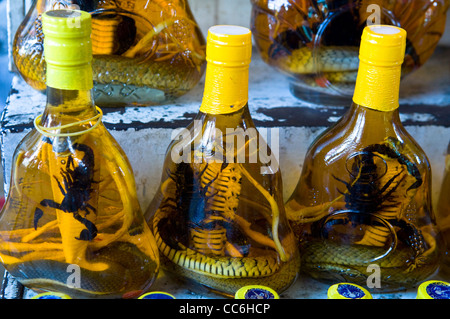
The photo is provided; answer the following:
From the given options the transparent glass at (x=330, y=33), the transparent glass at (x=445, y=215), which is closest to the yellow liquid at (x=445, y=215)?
the transparent glass at (x=445, y=215)

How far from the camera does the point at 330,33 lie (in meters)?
0.59

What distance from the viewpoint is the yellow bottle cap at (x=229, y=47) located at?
0.44 meters

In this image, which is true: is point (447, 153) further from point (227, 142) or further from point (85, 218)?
point (85, 218)

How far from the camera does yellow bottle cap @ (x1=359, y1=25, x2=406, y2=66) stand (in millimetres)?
458

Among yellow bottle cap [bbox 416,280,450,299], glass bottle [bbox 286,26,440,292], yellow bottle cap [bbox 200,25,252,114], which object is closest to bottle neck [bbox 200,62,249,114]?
yellow bottle cap [bbox 200,25,252,114]

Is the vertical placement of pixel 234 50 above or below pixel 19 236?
above

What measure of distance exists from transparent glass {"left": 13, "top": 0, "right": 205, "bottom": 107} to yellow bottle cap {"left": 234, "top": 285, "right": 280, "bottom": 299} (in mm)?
222

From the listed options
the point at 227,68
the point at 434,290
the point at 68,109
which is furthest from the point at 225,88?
the point at 434,290

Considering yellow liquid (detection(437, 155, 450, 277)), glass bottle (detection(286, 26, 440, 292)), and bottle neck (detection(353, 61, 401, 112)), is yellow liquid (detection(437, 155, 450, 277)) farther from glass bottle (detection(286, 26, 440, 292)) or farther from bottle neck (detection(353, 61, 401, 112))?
bottle neck (detection(353, 61, 401, 112))

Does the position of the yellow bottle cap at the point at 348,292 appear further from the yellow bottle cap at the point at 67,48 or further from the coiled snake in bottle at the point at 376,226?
the yellow bottle cap at the point at 67,48

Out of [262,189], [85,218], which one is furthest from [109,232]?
[262,189]

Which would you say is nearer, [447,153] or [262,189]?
[262,189]

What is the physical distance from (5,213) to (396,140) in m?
0.33

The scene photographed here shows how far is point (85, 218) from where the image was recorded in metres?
0.48
